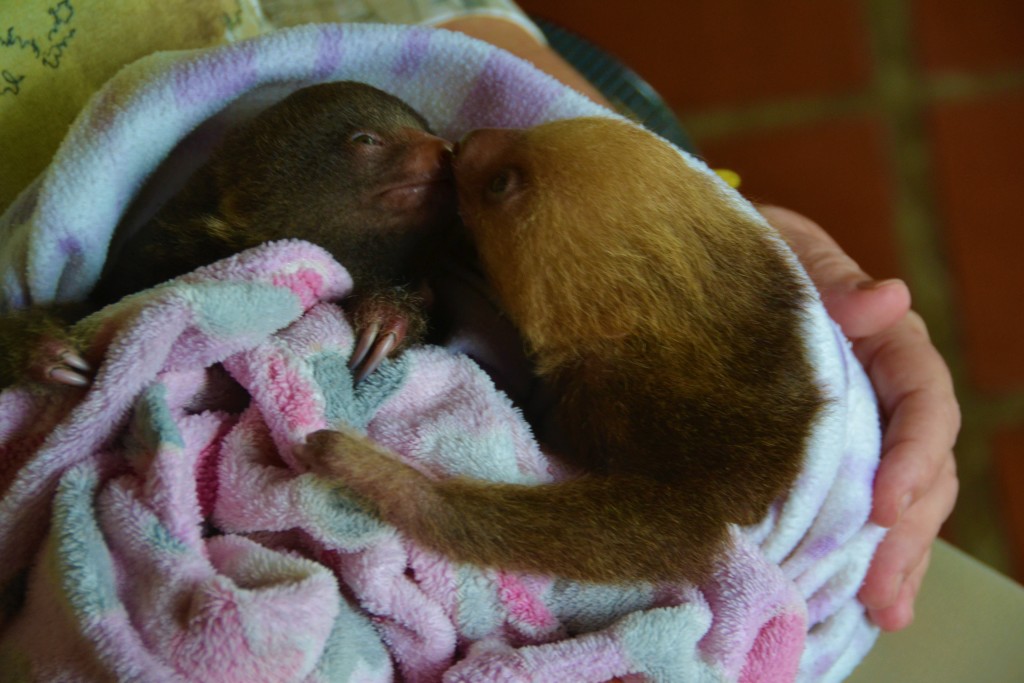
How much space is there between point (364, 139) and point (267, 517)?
43cm

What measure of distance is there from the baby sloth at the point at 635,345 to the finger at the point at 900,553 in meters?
0.24

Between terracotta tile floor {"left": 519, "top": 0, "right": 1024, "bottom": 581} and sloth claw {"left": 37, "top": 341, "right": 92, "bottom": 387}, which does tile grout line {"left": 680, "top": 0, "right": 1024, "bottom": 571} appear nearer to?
terracotta tile floor {"left": 519, "top": 0, "right": 1024, "bottom": 581}

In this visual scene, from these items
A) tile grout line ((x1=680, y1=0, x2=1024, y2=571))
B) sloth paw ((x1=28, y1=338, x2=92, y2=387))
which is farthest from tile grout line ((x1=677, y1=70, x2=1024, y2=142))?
sloth paw ((x1=28, y1=338, x2=92, y2=387))

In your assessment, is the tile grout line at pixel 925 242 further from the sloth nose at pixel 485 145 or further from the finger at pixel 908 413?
the sloth nose at pixel 485 145

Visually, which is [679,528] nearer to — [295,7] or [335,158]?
[335,158]

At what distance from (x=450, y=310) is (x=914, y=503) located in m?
0.56

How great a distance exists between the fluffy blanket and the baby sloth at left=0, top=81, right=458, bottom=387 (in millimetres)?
67

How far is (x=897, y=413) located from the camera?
1083mm

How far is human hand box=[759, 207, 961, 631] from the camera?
986mm

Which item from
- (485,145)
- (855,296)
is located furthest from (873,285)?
(485,145)

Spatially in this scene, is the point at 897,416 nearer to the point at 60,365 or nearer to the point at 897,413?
the point at 897,413

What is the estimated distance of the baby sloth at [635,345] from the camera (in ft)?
2.55

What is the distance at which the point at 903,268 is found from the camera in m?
2.25

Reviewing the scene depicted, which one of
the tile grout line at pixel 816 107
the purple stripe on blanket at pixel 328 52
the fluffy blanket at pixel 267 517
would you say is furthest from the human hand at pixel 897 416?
the tile grout line at pixel 816 107
